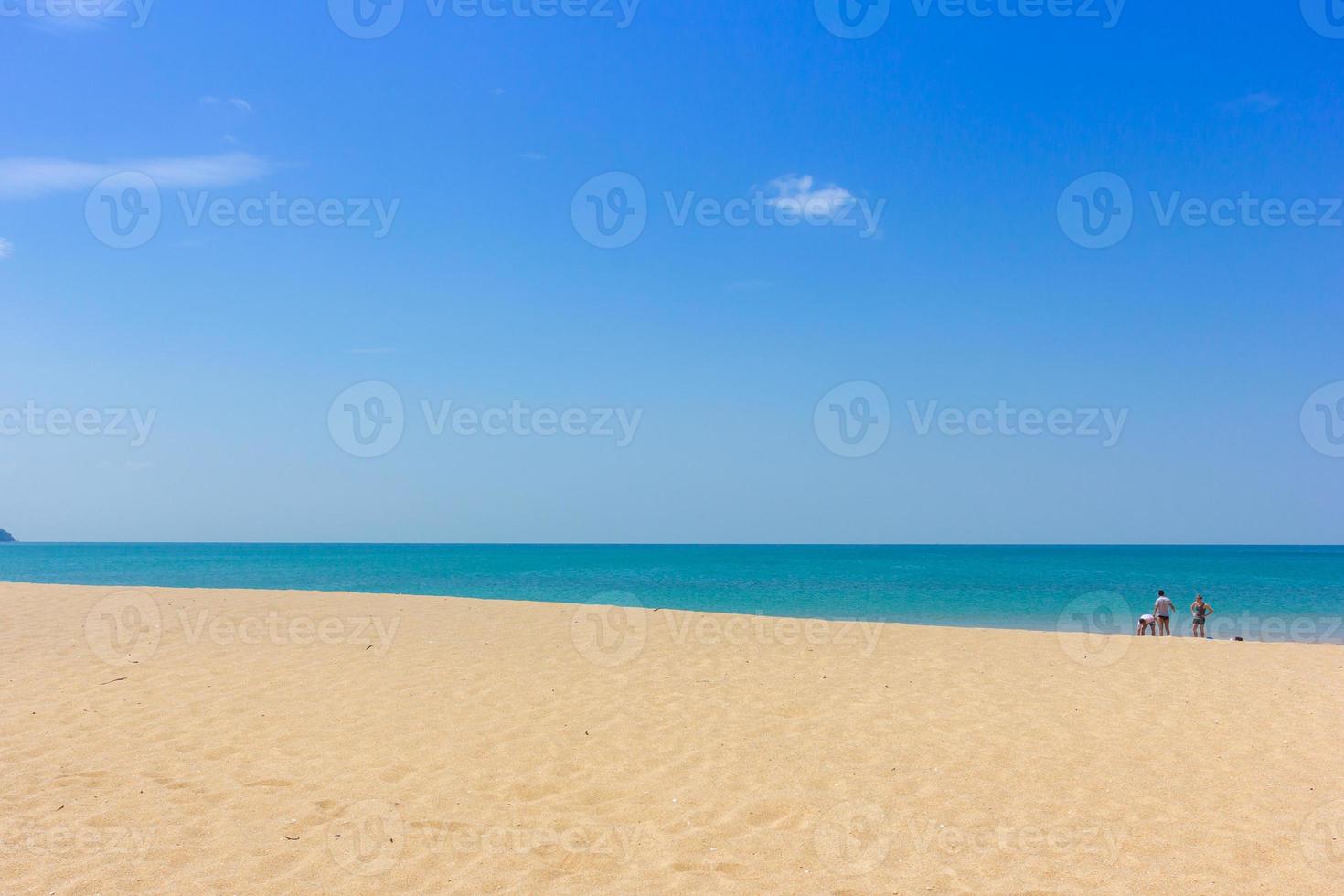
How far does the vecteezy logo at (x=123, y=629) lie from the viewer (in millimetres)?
12680

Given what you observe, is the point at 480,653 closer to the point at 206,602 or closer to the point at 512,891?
the point at 512,891

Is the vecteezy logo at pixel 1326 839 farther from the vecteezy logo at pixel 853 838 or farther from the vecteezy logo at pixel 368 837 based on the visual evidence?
the vecteezy logo at pixel 368 837

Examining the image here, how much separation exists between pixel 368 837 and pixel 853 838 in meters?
3.54

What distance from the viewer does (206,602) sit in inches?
781

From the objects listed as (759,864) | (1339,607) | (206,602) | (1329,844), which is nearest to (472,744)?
(759,864)

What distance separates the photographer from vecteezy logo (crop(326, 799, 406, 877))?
5.48 m

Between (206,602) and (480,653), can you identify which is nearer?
(480,653)

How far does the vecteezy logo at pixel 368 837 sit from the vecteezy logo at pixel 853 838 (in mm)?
3015

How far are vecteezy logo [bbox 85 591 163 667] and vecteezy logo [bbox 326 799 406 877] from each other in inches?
306

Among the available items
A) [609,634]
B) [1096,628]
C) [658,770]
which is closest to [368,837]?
[658,770]

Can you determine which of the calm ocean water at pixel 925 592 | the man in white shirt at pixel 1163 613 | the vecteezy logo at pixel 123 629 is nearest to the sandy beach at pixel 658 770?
the vecteezy logo at pixel 123 629

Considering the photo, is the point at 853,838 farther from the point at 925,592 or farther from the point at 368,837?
the point at 925,592

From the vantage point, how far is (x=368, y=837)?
5859mm

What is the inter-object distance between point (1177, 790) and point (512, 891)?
5.70 meters
